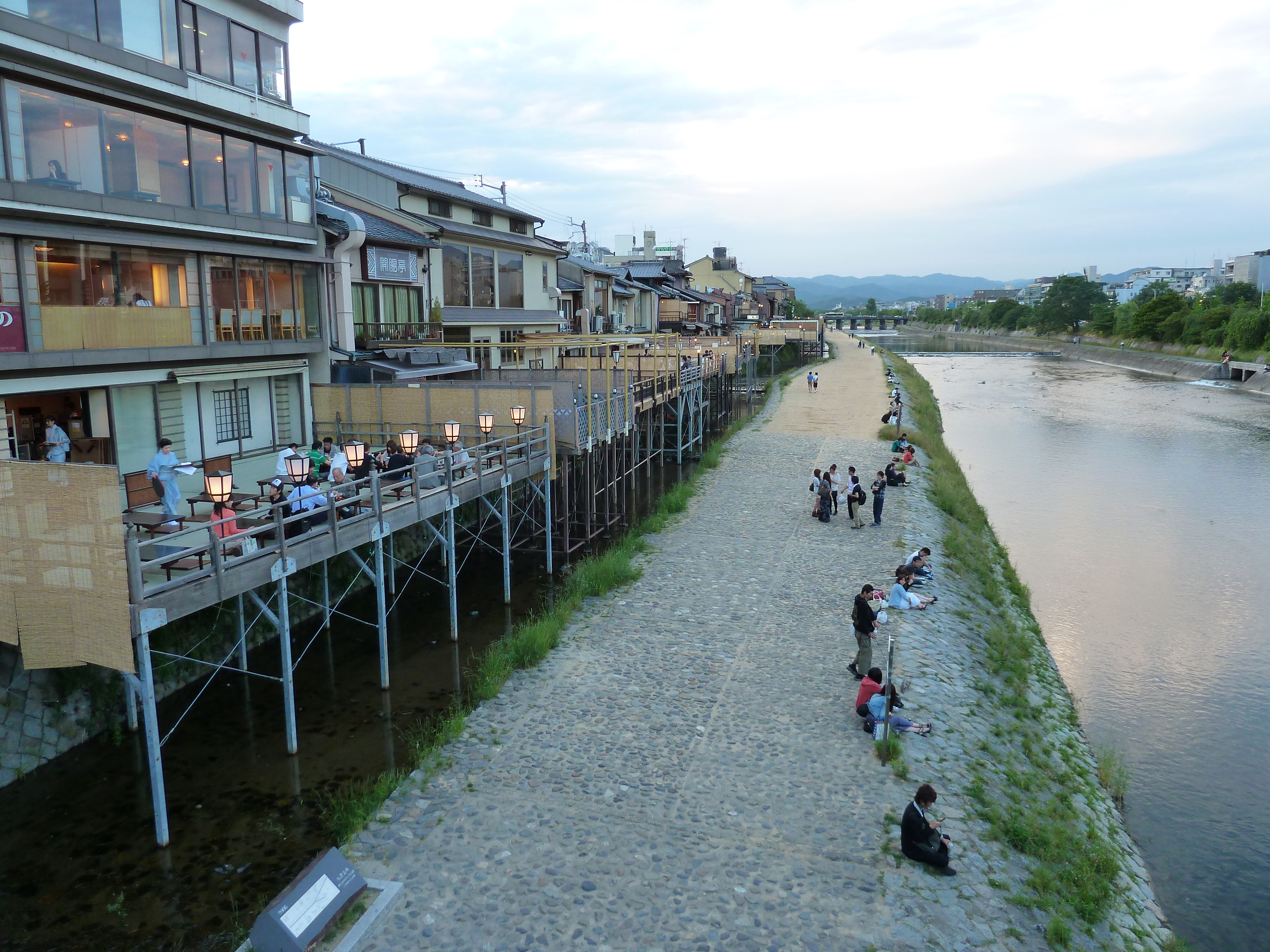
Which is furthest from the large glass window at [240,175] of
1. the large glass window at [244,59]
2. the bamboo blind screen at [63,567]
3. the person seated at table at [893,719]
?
the person seated at table at [893,719]

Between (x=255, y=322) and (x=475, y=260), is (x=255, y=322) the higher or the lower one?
the lower one

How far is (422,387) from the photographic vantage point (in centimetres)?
2112

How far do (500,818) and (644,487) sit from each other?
2235cm

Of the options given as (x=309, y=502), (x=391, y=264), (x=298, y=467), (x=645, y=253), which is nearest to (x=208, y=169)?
(x=298, y=467)

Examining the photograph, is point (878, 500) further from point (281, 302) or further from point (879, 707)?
point (281, 302)

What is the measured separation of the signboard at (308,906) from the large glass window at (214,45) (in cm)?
1593

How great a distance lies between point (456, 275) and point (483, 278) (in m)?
1.86

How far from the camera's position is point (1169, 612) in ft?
65.9

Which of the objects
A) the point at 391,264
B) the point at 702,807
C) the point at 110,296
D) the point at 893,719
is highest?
the point at 391,264

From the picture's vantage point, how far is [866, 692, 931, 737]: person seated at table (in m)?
11.9

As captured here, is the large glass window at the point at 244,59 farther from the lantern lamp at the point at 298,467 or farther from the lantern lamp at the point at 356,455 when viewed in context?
the lantern lamp at the point at 298,467

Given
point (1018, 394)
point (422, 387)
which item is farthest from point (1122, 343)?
point (422, 387)

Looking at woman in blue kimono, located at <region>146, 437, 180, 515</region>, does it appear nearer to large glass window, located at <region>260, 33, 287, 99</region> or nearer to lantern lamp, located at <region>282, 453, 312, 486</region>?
lantern lamp, located at <region>282, 453, 312, 486</region>

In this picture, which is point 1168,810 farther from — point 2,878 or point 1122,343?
point 1122,343
